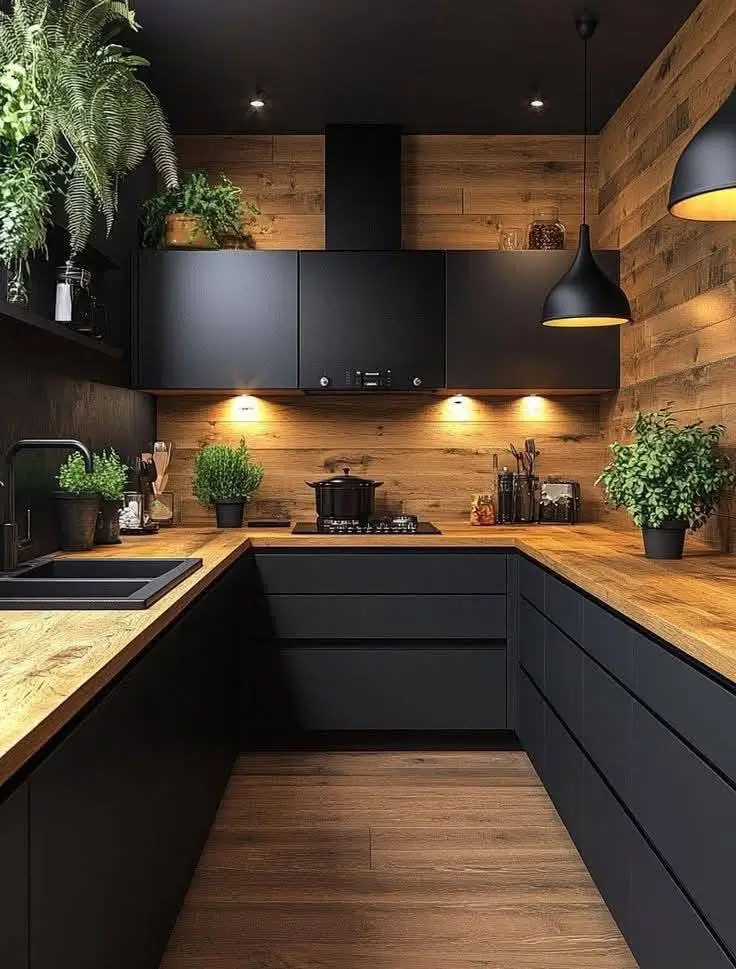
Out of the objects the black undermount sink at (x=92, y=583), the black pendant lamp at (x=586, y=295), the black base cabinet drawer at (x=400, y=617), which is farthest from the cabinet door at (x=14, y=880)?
the black base cabinet drawer at (x=400, y=617)

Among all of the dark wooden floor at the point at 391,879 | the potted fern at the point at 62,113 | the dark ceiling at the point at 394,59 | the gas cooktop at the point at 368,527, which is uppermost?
the dark ceiling at the point at 394,59

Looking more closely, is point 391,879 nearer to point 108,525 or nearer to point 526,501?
point 108,525

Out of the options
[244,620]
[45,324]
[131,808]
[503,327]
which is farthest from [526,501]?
[131,808]

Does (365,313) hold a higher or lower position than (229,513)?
higher

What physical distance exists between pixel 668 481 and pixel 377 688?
152cm

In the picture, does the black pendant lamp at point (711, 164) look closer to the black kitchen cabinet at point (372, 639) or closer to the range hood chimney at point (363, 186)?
the black kitchen cabinet at point (372, 639)

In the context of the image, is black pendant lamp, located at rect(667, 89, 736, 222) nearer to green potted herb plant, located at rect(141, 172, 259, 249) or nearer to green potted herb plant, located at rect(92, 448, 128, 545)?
green potted herb plant, located at rect(92, 448, 128, 545)

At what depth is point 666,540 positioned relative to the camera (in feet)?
10.0

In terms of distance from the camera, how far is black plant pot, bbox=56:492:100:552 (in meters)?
3.34

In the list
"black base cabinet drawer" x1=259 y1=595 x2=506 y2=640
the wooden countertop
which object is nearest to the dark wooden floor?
"black base cabinet drawer" x1=259 y1=595 x2=506 y2=640

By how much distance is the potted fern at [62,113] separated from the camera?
99.2 inches

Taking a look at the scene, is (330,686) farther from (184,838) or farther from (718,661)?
(718,661)

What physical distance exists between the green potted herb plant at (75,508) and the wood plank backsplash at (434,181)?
175 cm

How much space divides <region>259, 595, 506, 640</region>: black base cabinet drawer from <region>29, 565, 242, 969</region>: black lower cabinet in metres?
0.85
